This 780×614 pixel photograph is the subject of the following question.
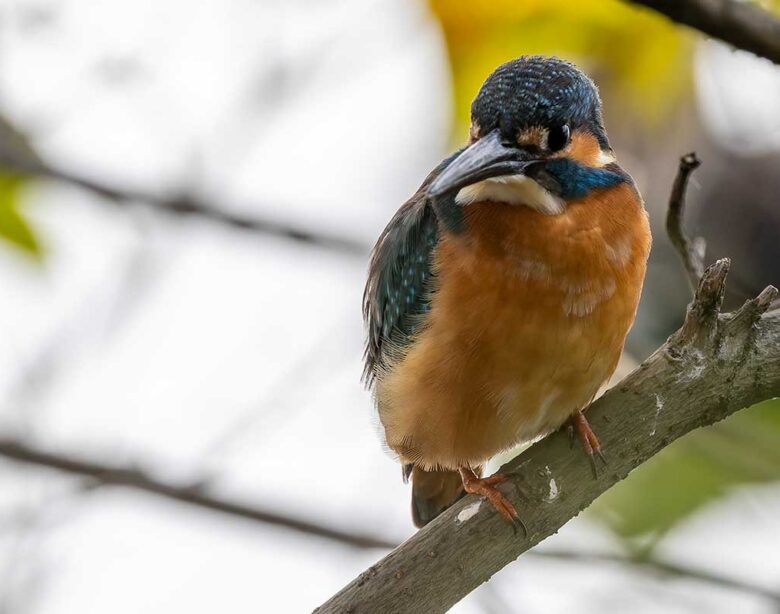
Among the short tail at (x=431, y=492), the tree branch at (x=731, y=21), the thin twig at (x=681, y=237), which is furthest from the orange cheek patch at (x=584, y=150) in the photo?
the short tail at (x=431, y=492)

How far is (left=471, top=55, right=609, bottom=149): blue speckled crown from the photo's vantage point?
316 centimetres

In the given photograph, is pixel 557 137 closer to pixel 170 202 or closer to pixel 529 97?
pixel 529 97

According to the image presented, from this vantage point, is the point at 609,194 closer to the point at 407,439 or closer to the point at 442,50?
the point at 442,50

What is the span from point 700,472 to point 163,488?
175 centimetres

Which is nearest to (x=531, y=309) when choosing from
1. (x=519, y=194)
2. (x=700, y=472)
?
(x=519, y=194)

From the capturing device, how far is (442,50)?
3.27 m

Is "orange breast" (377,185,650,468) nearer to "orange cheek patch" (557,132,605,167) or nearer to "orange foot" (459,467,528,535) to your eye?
"orange cheek patch" (557,132,605,167)

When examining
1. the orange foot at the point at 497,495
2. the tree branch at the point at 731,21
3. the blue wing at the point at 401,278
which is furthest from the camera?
the blue wing at the point at 401,278

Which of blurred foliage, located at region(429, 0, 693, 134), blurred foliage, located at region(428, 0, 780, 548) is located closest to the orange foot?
blurred foliage, located at region(428, 0, 780, 548)

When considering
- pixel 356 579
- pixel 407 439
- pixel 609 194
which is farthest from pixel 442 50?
pixel 356 579

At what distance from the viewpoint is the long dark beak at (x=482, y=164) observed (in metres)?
3.05

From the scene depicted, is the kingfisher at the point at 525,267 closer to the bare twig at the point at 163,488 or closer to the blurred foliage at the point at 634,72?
the blurred foliage at the point at 634,72

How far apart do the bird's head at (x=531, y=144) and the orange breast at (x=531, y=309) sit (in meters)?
0.05

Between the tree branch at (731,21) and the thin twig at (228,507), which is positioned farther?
the thin twig at (228,507)
